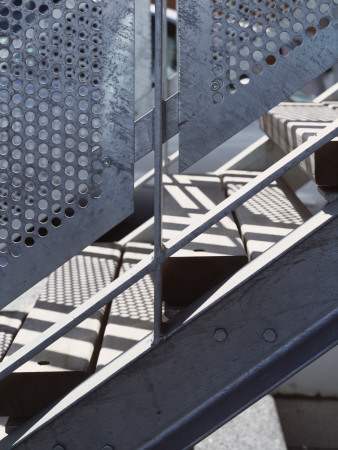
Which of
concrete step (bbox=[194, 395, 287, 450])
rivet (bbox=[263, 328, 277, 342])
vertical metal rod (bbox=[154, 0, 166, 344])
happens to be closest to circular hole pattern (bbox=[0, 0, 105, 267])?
vertical metal rod (bbox=[154, 0, 166, 344])

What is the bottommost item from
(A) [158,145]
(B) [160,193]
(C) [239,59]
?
(B) [160,193]

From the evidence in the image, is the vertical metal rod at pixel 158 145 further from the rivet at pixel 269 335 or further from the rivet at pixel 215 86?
the rivet at pixel 269 335

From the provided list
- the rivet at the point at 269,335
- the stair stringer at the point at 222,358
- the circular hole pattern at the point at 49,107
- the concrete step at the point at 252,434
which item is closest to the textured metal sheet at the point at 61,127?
the circular hole pattern at the point at 49,107

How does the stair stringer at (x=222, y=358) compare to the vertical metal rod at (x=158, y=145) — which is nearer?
the vertical metal rod at (x=158, y=145)

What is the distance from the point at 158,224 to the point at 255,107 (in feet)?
0.99

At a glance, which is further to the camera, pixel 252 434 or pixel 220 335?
pixel 252 434

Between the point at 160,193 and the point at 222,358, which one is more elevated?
the point at 160,193

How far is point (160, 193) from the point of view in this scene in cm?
153

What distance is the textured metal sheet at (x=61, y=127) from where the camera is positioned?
1503mm

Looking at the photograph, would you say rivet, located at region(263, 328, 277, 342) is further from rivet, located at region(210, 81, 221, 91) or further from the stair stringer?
rivet, located at region(210, 81, 221, 91)

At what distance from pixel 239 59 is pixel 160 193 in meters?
0.31

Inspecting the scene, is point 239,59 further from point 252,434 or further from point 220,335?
point 252,434

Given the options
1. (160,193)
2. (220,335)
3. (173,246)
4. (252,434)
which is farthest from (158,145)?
(252,434)

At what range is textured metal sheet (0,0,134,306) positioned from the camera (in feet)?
4.93
